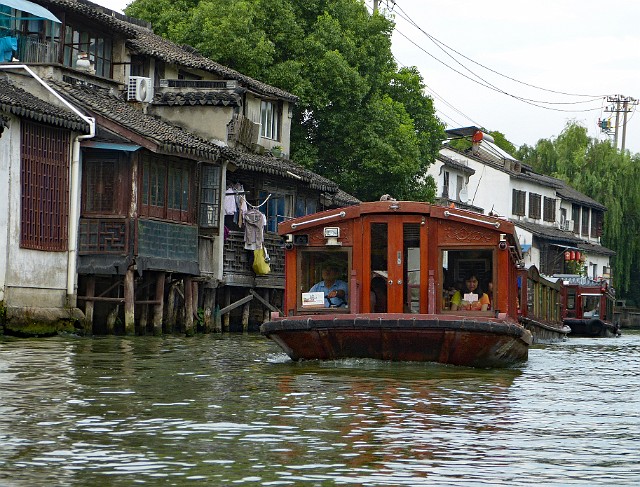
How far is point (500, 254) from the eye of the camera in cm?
2020

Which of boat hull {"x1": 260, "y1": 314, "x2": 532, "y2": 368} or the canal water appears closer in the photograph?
the canal water

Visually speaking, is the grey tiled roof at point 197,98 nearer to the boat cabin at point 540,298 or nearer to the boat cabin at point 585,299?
the boat cabin at point 540,298

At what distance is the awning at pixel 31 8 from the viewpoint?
2872 cm

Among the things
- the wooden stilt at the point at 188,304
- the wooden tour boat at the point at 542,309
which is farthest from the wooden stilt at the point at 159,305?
the wooden tour boat at the point at 542,309

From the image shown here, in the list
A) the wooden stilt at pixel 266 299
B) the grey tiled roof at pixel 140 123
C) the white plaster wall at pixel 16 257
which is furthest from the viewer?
the wooden stilt at pixel 266 299

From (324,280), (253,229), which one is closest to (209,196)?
(253,229)

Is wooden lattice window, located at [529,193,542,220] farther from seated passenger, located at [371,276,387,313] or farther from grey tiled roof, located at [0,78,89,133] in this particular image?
seated passenger, located at [371,276,387,313]

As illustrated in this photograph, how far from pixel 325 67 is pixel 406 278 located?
23681 mm

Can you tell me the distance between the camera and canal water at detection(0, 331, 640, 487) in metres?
9.52

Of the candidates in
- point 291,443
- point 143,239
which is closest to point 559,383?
point 291,443

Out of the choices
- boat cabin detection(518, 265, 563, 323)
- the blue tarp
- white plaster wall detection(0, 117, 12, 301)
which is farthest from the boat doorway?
the blue tarp

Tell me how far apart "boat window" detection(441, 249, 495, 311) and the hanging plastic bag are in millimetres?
15760

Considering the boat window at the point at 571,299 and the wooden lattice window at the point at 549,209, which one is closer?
the boat window at the point at 571,299

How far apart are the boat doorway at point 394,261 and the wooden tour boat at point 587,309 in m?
32.8
